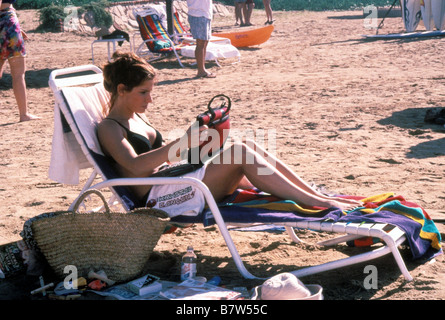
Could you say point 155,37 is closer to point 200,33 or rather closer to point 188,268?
point 200,33

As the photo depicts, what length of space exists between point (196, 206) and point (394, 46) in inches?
388

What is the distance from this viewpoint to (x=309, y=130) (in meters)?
6.42

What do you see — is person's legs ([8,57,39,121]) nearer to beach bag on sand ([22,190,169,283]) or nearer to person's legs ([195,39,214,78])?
person's legs ([195,39,214,78])

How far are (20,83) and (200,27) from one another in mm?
3207

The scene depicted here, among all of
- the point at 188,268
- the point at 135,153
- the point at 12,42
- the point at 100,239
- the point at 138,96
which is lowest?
the point at 188,268

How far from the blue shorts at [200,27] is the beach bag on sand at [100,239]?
6.42 m

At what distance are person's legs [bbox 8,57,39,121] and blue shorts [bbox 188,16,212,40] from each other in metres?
3.11

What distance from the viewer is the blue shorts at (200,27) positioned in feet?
30.5

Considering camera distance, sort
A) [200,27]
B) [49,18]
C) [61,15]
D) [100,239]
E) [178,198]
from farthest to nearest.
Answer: [61,15]
[49,18]
[200,27]
[178,198]
[100,239]

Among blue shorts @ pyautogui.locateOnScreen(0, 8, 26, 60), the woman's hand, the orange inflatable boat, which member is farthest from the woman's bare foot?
the orange inflatable boat

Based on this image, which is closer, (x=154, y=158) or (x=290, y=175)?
(x=154, y=158)

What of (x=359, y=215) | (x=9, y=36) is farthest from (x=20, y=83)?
(x=359, y=215)

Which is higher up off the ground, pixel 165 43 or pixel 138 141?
pixel 165 43

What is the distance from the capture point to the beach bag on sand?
10.5 feet
